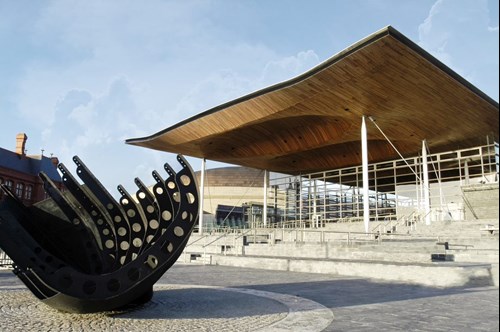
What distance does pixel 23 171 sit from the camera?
5569 cm

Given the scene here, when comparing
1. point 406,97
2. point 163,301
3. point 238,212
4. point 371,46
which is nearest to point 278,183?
point 238,212

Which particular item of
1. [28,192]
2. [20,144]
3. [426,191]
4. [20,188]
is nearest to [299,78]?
[426,191]

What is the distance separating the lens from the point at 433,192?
35.5 meters

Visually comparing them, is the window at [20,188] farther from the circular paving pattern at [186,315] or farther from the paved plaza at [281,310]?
the circular paving pattern at [186,315]

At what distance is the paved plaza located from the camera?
6.65 m

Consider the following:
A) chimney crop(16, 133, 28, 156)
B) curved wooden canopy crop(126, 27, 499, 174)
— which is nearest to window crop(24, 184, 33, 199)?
chimney crop(16, 133, 28, 156)

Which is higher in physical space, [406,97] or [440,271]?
[406,97]

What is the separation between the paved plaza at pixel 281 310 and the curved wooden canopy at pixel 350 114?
11.2 meters

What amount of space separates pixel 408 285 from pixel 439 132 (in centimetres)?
1864

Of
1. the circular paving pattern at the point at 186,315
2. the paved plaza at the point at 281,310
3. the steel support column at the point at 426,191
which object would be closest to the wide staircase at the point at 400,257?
the paved plaza at the point at 281,310

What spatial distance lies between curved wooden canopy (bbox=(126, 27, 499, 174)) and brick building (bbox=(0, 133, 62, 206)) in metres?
28.1

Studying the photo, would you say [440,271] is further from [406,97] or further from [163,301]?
[406,97]

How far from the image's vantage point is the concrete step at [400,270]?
12.3 meters

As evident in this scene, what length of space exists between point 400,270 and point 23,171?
2180 inches
